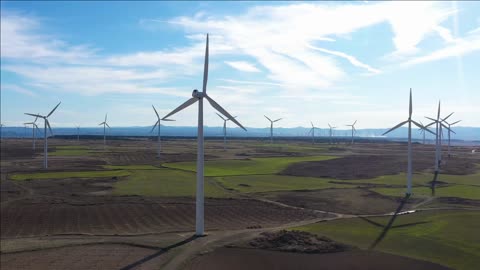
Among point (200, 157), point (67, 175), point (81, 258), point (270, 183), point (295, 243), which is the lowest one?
point (81, 258)

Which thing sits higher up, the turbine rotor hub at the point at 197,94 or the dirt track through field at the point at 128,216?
the turbine rotor hub at the point at 197,94

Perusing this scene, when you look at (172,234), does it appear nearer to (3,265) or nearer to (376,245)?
(3,265)

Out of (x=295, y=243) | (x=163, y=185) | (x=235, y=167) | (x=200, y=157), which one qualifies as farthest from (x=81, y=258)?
(x=235, y=167)

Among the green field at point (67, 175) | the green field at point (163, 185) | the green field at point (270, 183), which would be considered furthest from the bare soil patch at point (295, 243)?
the green field at point (67, 175)

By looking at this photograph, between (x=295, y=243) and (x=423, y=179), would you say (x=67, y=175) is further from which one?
(x=423, y=179)

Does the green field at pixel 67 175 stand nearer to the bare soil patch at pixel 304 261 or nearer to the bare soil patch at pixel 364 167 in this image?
the bare soil patch at pixel 364 167

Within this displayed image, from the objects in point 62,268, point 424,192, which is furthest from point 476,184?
point 62,268
